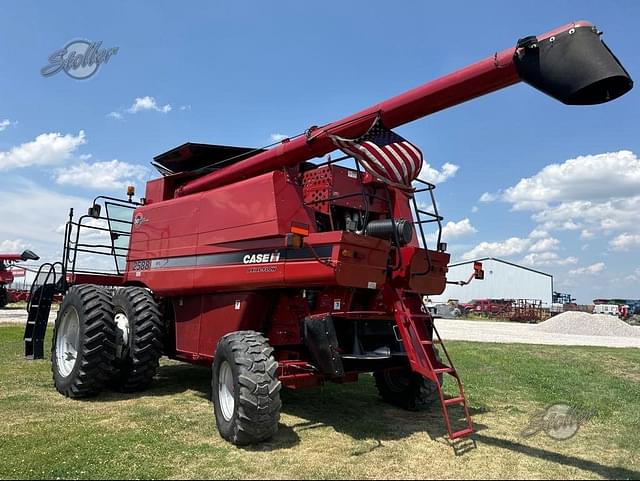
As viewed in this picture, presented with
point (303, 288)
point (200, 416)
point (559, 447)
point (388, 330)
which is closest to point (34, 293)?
point (200, 416)

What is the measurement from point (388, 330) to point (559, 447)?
2197 millimetres

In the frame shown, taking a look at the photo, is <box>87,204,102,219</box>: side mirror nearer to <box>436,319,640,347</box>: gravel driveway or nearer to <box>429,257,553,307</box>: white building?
<box>436,319,640,347</box>: gravel driveway

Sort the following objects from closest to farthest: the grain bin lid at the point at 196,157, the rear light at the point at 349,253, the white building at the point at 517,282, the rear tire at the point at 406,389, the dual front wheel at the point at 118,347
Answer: the rear light at the point at 349,253 → the dual front wheel at the point at 118,347 → the rear tire at the point at 406,389 → the grain bin lid at the point at 196,157 → the white building at the point at 517,282

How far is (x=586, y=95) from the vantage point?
4.45 m

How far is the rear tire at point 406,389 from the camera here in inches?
285

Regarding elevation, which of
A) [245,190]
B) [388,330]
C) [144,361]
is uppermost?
[245,190]

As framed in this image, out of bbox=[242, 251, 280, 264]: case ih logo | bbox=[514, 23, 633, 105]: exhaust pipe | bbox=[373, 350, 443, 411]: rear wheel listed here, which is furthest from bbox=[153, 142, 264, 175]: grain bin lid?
bbox=[514, 23, 633, 105]: exhaust pipe

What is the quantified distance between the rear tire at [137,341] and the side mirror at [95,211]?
191cm

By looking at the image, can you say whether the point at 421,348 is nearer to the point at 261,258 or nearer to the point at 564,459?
the point at 564,459

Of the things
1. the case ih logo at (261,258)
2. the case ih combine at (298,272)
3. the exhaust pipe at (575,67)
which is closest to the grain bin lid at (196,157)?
the case ih combine at (298,272)

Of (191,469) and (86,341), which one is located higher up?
(86,341)

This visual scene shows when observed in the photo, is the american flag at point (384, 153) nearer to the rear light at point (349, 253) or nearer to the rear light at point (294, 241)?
the rear light at point (349, 253)

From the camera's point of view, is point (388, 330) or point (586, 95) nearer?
point (586, 95)

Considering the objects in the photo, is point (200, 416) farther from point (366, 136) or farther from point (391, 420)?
point (366, 136)
